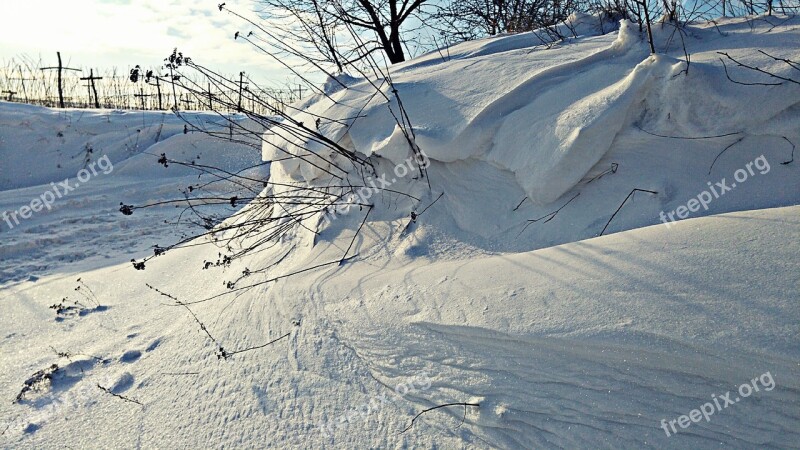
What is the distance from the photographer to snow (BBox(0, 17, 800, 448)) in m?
1.72

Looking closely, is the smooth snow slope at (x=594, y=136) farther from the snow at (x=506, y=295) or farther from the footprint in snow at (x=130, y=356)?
the footprint in snow at (x=130, y=356)

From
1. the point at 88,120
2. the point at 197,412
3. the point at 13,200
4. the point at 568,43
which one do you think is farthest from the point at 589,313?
the point at 88,120

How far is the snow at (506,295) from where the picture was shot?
1.72 metres

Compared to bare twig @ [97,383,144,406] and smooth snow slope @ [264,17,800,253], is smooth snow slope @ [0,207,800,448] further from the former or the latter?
smooth snow slope @ [264,17,800,253]

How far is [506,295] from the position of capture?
2078 millimetres
